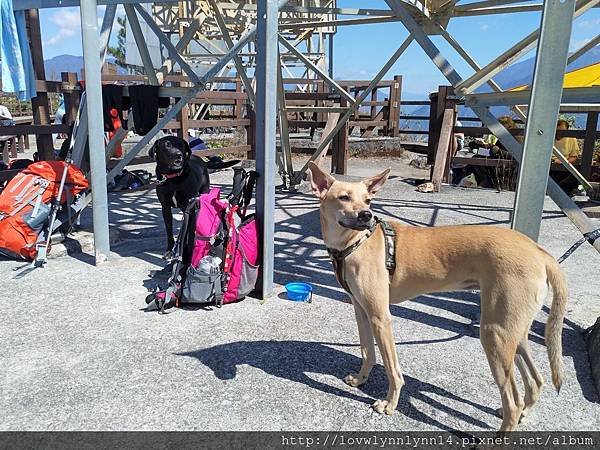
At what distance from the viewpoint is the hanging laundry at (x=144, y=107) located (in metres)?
5.96

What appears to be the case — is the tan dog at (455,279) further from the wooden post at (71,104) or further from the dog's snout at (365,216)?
the wooden post at (71,104)

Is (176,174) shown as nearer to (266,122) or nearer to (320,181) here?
(266,122)

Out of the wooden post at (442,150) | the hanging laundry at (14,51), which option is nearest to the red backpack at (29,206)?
the hanging laundry at (14,51)

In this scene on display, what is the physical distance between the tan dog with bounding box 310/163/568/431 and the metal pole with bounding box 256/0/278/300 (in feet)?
4.71

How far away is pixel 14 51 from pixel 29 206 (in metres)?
2.16

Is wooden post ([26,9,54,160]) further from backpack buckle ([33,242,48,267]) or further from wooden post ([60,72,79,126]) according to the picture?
backpack buckle ([33,242,48,267])

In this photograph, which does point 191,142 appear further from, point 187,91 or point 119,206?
point 187,91

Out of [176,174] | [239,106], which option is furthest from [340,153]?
[176,174]

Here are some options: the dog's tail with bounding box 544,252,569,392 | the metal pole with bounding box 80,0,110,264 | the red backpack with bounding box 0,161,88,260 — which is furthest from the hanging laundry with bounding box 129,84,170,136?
the dog's tail with bounding box 544,252,569,392

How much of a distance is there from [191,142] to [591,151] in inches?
347

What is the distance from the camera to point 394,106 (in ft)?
55.2

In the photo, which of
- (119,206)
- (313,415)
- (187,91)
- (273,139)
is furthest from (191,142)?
(313,415)

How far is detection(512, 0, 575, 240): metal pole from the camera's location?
10.6 ft

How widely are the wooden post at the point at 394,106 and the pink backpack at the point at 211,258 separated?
1342cm
